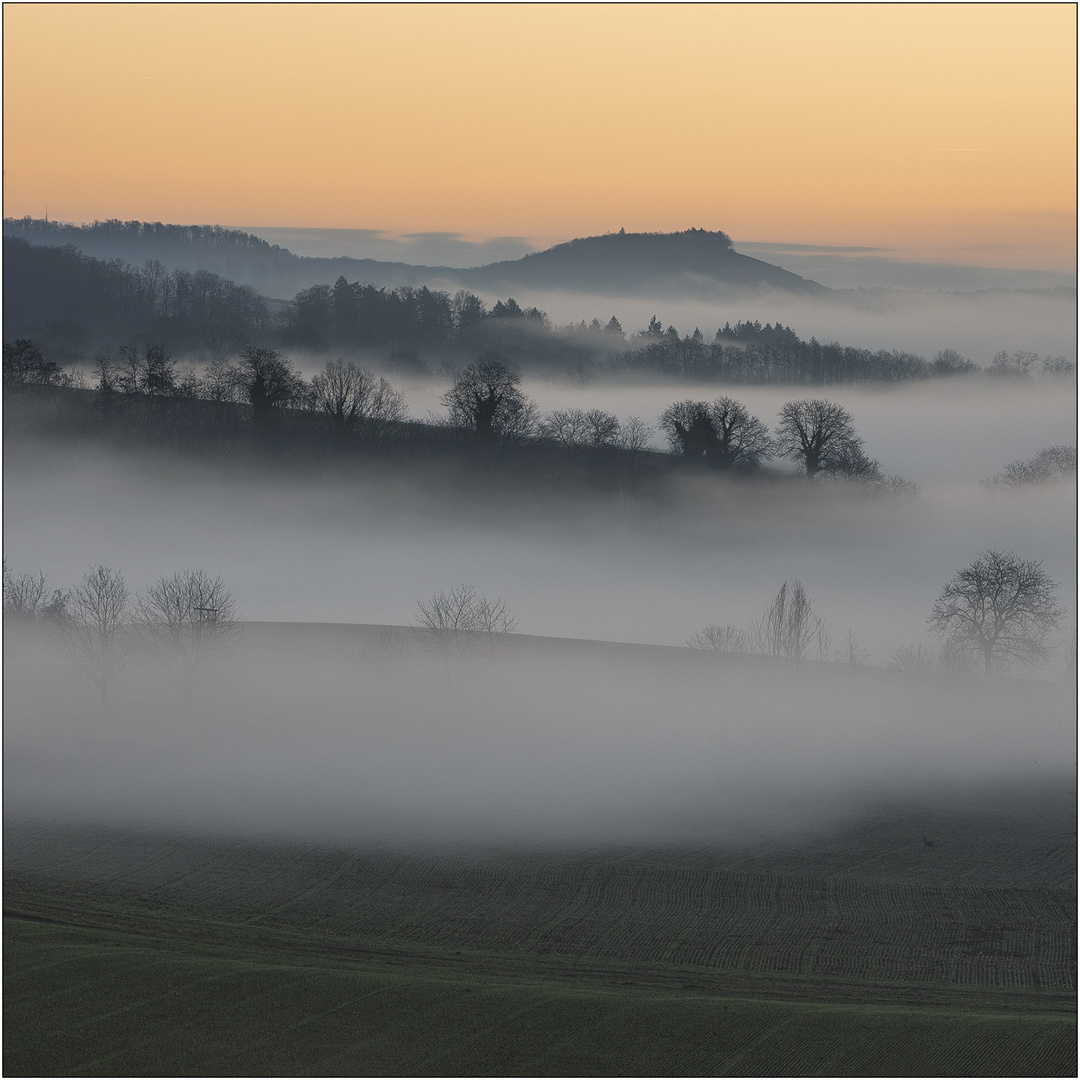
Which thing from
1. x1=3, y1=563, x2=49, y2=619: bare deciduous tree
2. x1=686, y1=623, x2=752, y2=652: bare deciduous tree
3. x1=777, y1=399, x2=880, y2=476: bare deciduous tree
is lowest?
x1=686, y1=623, x2=752, y2=652: bare deciduous tree

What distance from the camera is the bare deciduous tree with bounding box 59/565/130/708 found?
299 feet

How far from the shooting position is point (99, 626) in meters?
97.7

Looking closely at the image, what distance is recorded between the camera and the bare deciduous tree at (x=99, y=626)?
299ft

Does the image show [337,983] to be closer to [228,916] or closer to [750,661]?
[228,916]

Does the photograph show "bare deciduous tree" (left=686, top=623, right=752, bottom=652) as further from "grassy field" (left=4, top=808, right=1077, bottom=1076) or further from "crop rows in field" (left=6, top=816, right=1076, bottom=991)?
"crop rows in field" (left=6, top=816, right=1076, bottom=991)

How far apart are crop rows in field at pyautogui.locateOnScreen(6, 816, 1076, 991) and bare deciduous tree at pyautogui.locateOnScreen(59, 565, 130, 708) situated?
104 ft

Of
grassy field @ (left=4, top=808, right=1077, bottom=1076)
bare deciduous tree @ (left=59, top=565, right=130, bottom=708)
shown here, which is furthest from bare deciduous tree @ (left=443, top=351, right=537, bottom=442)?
grassy field @ (left=4, top=808, right=1077, bottom=1076)

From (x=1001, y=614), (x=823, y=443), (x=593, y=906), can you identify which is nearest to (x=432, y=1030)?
(x=593, y=906)

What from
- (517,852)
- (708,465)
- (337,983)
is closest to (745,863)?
(517,852)

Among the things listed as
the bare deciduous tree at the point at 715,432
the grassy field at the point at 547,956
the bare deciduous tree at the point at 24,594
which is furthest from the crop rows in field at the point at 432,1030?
the bare deciduous tree at the point at 715,432

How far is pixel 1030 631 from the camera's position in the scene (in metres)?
90.6

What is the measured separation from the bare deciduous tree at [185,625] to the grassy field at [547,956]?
106 feet

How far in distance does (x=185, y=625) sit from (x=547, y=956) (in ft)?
197

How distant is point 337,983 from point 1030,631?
216 ft
